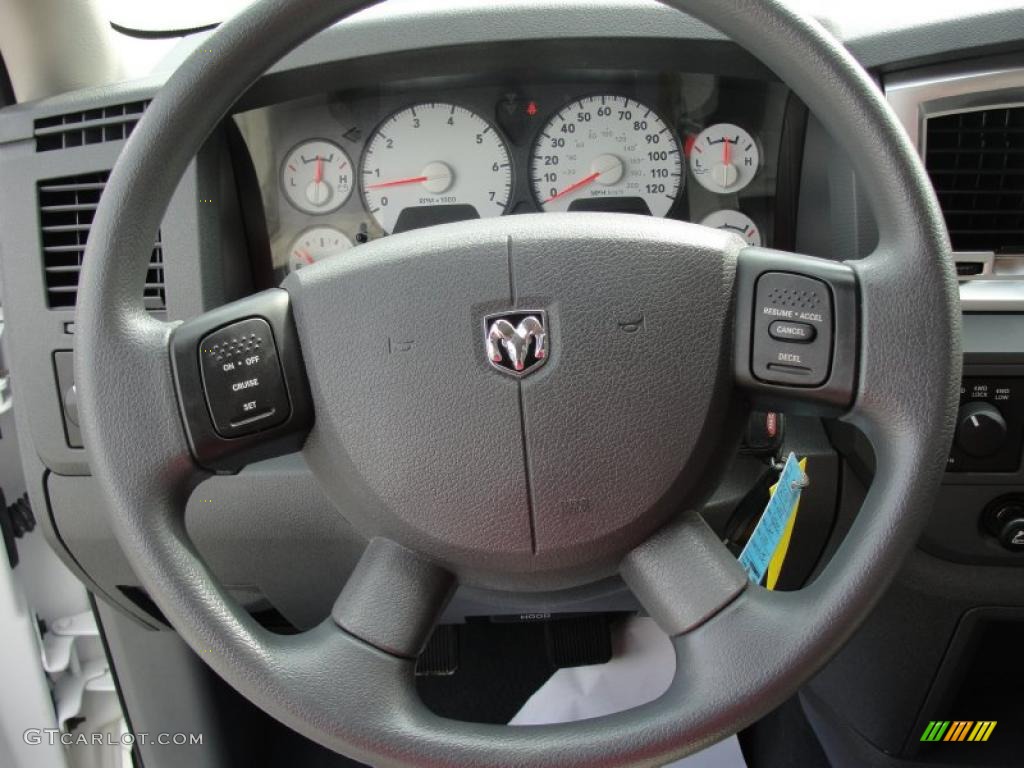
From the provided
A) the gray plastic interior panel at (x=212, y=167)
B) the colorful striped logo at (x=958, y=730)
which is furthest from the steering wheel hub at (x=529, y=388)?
the colorful striped logo at (x=958, y=730)

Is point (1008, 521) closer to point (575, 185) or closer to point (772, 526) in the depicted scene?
point (772, 526)

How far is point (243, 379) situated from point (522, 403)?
207 millimetres

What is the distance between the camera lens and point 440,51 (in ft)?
3.34

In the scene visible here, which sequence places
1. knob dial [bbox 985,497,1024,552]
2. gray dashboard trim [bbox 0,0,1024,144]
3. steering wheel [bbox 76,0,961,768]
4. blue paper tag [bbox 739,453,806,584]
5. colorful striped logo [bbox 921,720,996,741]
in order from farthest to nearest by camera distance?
colorful striped logo [bbox 921,720,996,741] → knob dial [bbox 985,497,1024,552] → gray dashboard trim [bbox 0,0,1024,144] → blue paper tag [bbox 739,453,806,584] → steering wheel [bbox 76,0,961,768]

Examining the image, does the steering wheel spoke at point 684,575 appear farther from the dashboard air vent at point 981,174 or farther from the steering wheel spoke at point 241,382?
the dashboard air vent at point 981,174

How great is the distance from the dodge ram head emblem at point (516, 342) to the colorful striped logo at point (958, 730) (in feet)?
3.06

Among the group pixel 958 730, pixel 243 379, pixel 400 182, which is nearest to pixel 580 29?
pixel 400 182

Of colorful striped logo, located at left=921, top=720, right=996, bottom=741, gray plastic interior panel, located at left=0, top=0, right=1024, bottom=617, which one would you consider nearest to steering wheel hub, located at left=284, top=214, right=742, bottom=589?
gray plastic interior panel, located at left=0, top=0, right=1024, bottom=617

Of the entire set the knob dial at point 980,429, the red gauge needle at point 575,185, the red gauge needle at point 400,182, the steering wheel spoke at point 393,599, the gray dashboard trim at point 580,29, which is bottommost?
the steering wheel spoke at point 393,599

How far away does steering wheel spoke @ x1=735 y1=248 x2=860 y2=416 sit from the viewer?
2.35ft

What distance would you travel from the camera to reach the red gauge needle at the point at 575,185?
1.14 meters

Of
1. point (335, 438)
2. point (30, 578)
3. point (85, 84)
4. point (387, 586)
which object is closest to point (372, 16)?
point (85, 84)

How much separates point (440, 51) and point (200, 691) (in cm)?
95

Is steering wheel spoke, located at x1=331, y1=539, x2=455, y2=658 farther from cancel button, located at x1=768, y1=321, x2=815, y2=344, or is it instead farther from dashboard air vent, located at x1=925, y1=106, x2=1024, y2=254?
dashboard air vent, located at x1=925, y1=106, x2=1024, y2=254
